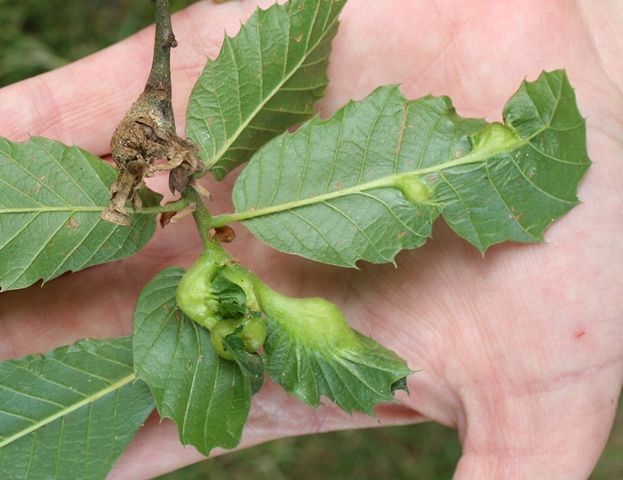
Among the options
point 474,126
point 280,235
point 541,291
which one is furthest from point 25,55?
point 541,291

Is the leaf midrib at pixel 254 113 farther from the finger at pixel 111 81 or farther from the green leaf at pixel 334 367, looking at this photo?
the green leaf at pixel 334 367

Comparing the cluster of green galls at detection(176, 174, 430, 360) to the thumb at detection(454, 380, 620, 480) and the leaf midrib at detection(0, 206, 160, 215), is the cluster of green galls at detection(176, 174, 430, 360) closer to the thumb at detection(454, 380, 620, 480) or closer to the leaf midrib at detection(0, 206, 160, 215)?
the leaf midrib at detection(0, 206, 160, 215)

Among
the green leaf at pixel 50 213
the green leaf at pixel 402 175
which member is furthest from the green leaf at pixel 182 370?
the green leaf at pixel 402 175

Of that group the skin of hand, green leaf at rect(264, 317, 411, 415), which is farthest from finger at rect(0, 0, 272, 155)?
green leaf at rect(264, 317, 411, 415)

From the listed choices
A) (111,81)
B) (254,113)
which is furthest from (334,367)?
(111,81)

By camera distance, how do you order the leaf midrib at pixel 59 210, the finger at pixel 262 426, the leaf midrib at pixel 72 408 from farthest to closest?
the finger at pixel 262 426, the leaf midrib at pixel 72 408, the leaf midrib at pixel 59 210

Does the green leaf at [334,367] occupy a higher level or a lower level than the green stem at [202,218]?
lower
